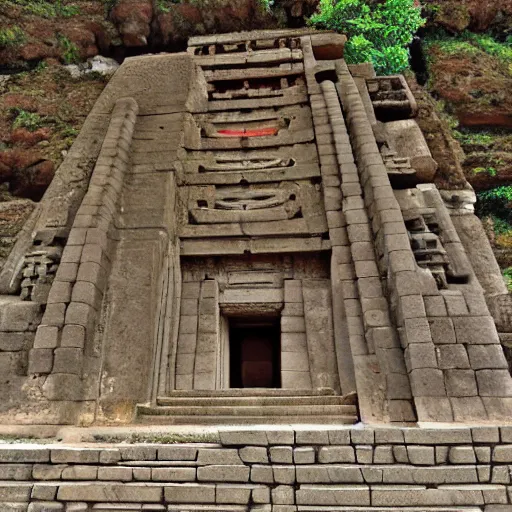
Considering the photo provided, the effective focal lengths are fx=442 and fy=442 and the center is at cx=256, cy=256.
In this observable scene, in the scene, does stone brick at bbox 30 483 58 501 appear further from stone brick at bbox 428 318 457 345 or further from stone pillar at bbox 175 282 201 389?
stone brick at bbox 428 318 457 345

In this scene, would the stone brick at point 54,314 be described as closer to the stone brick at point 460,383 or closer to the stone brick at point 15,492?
the stone brick at point 15,492

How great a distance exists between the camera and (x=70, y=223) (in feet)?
24.3

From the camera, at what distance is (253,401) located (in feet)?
19.2

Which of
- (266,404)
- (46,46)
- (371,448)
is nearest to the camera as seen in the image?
(371,448)

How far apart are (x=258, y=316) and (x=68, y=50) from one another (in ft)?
36.0

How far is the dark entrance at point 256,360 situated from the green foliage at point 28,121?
7149mm

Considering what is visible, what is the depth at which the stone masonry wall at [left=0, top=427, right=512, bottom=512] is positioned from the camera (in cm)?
390

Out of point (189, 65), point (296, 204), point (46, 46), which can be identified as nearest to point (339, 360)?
point (296, 204)

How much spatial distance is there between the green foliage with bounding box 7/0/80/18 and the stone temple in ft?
20.7

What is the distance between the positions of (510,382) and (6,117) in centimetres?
1195

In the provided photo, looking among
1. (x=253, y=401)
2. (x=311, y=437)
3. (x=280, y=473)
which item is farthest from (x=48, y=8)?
(x=280, y=473)

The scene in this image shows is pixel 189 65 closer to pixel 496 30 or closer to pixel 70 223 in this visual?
pixel 70 223

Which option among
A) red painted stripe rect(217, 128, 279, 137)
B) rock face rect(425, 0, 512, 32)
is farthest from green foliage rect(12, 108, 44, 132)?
rock face rect(425, 0, 512, 32)

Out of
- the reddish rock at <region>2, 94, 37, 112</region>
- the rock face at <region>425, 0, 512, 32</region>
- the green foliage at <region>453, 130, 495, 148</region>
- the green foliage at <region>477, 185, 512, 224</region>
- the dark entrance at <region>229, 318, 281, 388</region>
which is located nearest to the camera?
the dark entrance at <region>229, 318, 281, 388</region>
